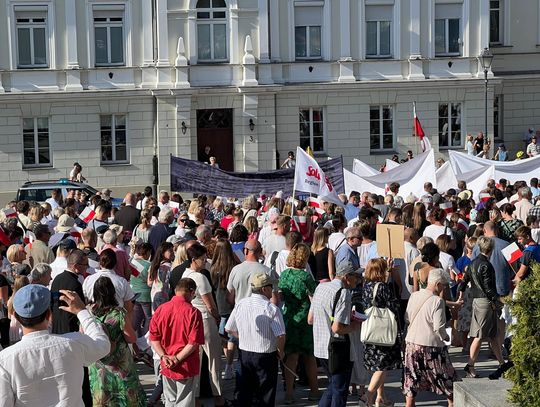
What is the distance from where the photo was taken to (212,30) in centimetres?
3669

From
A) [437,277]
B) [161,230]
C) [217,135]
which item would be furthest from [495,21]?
[437,277]

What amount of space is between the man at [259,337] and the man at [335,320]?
421 mm

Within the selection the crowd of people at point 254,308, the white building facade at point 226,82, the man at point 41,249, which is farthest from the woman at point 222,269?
the white building facade at point 226,82

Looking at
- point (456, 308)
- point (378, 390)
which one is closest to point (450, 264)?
point (456, 308)

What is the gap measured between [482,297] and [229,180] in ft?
34.5

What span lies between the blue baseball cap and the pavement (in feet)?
18.0

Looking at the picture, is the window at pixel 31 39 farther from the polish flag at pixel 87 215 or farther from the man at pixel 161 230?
the man at pixel 161 230

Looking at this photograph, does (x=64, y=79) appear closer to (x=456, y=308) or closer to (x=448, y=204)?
(x=448, y=204)

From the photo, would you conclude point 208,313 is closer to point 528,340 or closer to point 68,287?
point 68,287

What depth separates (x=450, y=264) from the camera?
14.3 metres

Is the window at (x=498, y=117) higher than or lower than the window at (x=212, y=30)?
lower

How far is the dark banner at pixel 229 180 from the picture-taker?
2312cm

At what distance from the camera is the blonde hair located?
12.4m

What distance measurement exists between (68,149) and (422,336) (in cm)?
2567
